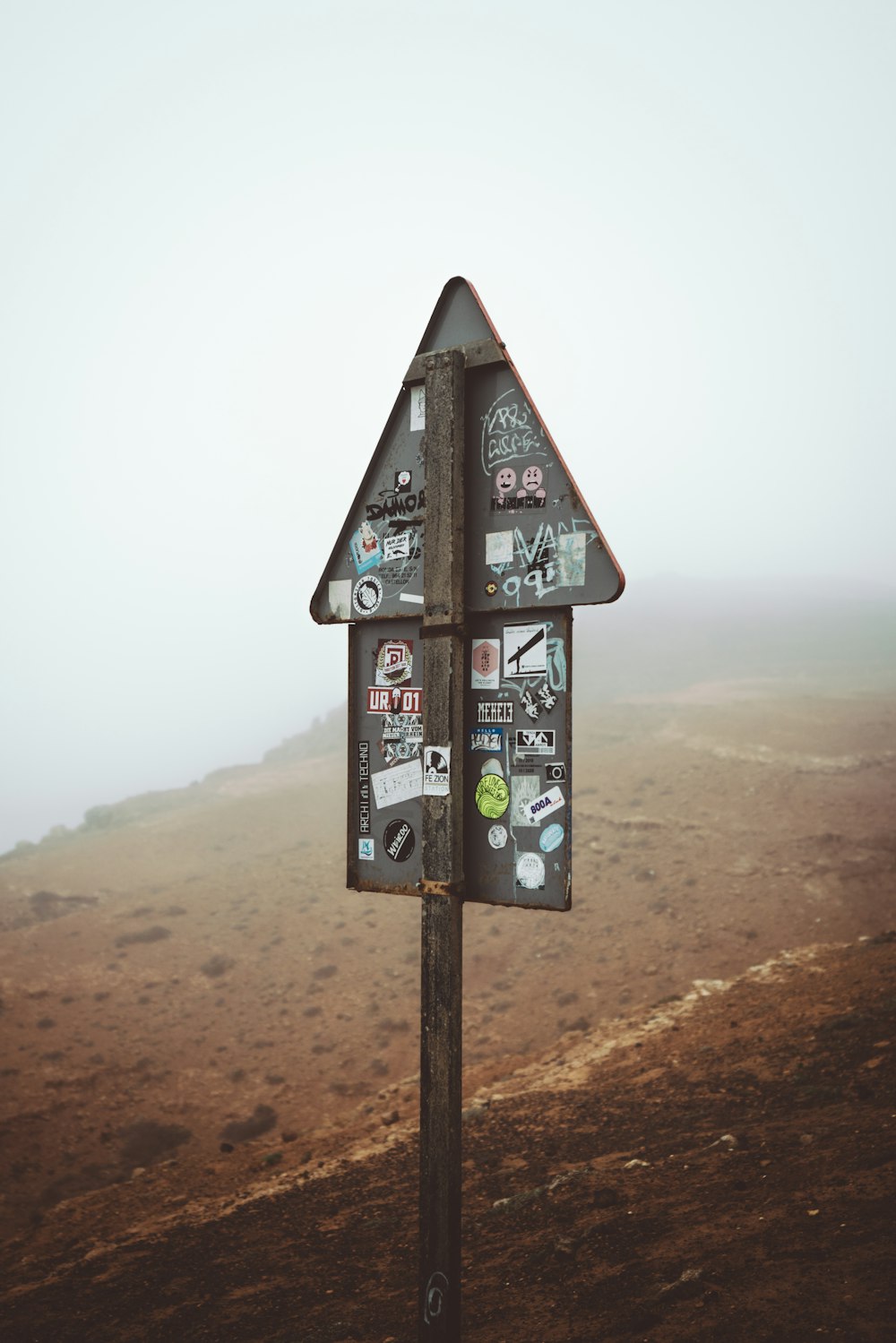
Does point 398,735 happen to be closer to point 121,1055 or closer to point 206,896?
→ point 121,1055

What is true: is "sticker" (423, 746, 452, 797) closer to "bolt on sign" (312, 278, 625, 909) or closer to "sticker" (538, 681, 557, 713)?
"bolt on sign" (312, 278, 625, 909)

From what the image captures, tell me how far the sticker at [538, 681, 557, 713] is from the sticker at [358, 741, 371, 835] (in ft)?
2.31

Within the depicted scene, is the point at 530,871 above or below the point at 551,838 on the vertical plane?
below

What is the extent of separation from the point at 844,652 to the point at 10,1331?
1814 inches

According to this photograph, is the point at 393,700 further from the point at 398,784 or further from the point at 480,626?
the point at 480,626

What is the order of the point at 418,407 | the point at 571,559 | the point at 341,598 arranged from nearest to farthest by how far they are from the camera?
1. the point at 571,559
2. the point at 418,407
3. the point at 341,598

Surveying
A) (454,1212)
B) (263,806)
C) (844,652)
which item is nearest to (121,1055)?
(454,1212)

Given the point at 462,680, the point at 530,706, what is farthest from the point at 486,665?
the point at 530,706

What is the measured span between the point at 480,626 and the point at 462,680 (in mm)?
202

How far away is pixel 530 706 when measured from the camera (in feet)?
8.89

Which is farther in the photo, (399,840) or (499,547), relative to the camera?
(399,840)

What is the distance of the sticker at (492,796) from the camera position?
2.73 metres

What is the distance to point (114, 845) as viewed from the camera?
22875 mm

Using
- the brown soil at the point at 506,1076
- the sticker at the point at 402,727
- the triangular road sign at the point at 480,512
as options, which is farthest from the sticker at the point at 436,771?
the brown soil at the point at 506,1076
